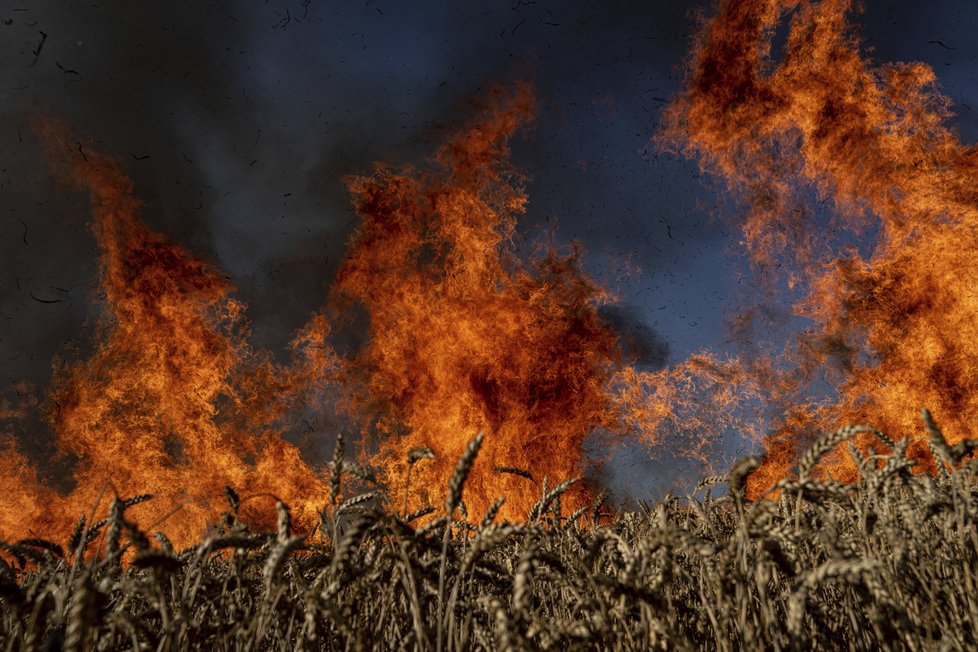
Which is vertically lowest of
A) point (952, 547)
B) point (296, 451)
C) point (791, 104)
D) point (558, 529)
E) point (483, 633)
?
point (483, 633)

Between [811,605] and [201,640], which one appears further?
[201,640]

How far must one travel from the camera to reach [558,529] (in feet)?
10.3

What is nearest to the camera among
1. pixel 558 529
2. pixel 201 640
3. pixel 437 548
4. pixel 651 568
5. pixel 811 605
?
pixel 811 605

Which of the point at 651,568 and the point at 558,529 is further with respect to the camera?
the point at 558,529

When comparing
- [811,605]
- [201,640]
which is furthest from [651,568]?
[201,640]

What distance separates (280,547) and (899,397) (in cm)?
Answer: 2008

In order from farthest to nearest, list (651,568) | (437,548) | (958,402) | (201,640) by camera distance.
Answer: (958,402)
(437,548)
(201,640)
(651,568)

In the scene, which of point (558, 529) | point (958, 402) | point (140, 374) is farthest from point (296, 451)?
point (958, 402)

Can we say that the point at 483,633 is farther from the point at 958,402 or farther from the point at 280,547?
the point at 958,402

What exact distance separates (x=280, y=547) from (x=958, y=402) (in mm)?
21237

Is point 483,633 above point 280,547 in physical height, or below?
below

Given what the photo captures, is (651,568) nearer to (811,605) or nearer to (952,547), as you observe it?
(811,605)

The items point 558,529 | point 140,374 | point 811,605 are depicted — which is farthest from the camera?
point 140,374

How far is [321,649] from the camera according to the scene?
253 cm
